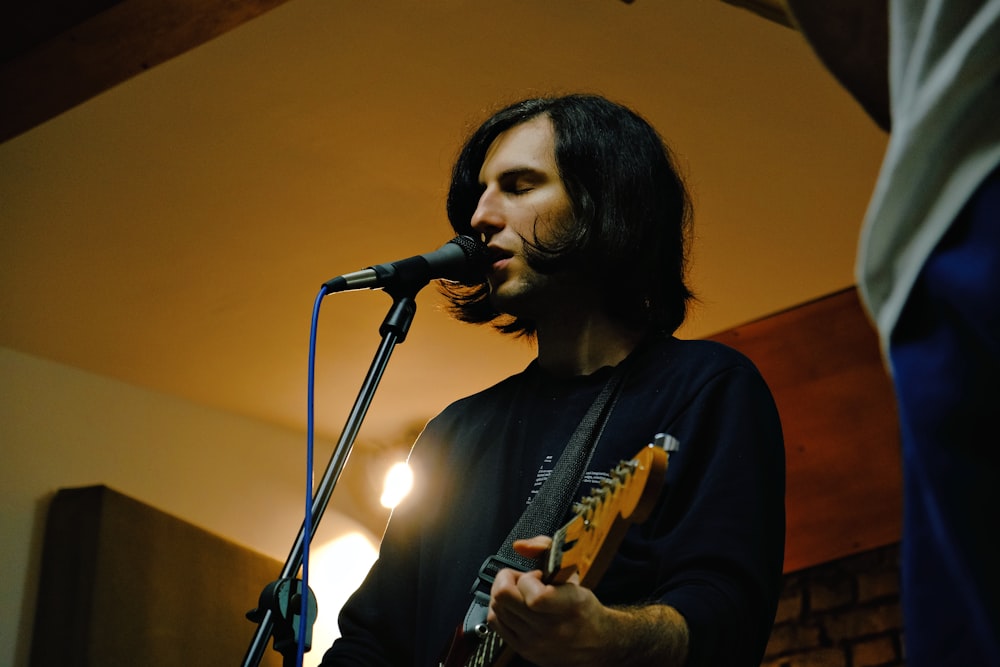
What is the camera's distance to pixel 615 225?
1.96 metres

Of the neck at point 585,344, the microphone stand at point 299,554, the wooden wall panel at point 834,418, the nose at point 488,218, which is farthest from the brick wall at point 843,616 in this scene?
the microphone stand at point 299,554

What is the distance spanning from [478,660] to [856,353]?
3020mm

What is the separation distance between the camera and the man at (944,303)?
54cm

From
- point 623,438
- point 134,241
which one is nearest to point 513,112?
point 623,438

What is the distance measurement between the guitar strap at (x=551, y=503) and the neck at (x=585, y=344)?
129 mm

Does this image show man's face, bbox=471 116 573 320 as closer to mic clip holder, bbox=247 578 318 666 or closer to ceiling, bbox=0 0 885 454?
mic clip holder, bbox=247 578 318 666

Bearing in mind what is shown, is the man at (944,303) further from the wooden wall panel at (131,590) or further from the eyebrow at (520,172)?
the wooden wall panel at (131,590)

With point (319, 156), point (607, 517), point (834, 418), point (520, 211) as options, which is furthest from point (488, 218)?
point (834, 418)

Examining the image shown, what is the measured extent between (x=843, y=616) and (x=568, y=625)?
356cm

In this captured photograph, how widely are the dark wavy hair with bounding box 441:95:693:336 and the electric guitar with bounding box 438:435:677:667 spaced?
1.96 ft

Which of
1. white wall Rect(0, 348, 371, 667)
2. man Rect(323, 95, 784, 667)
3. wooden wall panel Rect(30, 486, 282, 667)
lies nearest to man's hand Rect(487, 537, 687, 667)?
man Rect(323, 95, 784, 667)

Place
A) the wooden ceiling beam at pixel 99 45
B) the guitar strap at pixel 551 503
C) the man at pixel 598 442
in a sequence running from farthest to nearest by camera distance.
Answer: the wooden ceiling beam at pixel 99 45 → the guitar strap at pixel 551 503 → the man at pixel 598 442

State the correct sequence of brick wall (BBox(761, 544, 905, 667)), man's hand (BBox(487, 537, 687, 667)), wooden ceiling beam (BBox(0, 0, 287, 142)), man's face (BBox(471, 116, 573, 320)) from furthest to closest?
brick wall (BBox(761, 544, 905, 667)) < wooden ceiling beam (BBox(0, 0, 287, 142)) < man's face (BBox(471, 116, 573, 320)) < man's hand (BBox(487, 537, 687, 667))

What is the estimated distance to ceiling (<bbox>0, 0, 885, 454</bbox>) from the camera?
304cm
